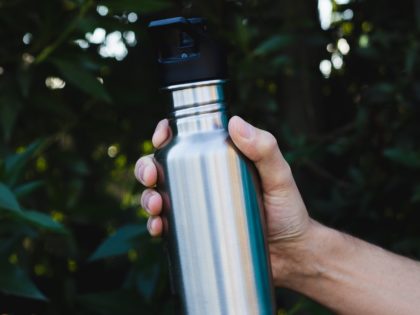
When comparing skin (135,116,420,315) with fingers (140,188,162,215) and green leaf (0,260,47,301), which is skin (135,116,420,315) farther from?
green leaf (0,260,47,301)

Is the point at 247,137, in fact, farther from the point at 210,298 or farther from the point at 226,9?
the point at 226,9

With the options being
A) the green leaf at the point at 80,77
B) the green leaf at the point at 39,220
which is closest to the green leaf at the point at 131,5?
the green leaf at the point at 80,77

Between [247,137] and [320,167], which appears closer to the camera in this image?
[247,137]

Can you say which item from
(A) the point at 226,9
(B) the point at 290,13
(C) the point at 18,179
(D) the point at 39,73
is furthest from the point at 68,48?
(B) the point at 290,13

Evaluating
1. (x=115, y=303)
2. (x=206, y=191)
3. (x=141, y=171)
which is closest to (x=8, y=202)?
(x=141, y=171)

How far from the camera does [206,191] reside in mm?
1151

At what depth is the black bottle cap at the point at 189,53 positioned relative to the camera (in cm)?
113

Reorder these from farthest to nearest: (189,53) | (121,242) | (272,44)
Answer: (272,44)
(121,242)
(189,53)

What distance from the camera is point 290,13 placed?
2467mm

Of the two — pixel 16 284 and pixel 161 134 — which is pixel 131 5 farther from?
pixel 16 284

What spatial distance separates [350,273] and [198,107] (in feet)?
2.06

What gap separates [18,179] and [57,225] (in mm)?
267

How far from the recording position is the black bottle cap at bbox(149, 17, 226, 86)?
3.71ft

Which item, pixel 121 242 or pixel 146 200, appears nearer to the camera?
pixel 146 200
